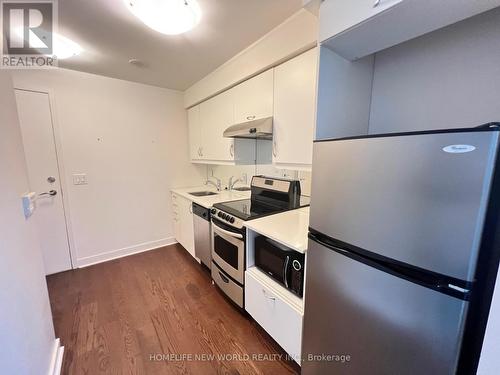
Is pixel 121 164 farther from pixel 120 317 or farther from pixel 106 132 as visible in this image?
pixel 120 317

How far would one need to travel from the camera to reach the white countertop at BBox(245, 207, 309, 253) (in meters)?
1.19

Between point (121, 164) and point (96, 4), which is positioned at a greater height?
point (96, 4)

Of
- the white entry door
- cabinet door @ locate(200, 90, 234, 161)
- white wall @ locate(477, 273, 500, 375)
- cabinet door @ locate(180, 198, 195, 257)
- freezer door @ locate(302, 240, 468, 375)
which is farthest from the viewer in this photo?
cabinet door @ locate(180, 198, 195, 257)

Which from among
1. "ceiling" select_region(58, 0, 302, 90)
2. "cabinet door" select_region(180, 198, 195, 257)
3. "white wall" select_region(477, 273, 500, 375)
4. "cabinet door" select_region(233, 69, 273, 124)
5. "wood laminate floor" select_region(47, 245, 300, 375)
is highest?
"ceiling" select_region(58, 0, 302, 90)

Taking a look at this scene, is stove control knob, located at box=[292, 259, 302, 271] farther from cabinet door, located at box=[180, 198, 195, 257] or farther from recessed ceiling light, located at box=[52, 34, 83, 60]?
recessed ceiling light, located at box=[52, 34, 83, 60]

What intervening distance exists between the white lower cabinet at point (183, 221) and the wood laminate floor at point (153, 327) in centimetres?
40

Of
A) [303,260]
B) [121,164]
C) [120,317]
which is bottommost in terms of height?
[120,317]

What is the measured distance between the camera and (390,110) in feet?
4.10

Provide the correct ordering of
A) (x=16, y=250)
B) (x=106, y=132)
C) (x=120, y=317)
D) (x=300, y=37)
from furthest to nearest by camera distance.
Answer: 1. (x=106, y=132)
2. (x=120, y=317)
3. (x=300, y=37)
4. (x=16, y=250)

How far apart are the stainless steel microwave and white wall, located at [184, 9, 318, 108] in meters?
1.37

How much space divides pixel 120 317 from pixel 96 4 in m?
2.39

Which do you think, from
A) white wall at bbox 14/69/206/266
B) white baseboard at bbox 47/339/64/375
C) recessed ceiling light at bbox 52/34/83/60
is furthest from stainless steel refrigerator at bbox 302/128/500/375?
white wall at bbox 14/69/206/266

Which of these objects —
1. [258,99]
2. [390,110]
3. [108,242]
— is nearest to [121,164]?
[108,242]

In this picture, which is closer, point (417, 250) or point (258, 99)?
point (417, 250)
